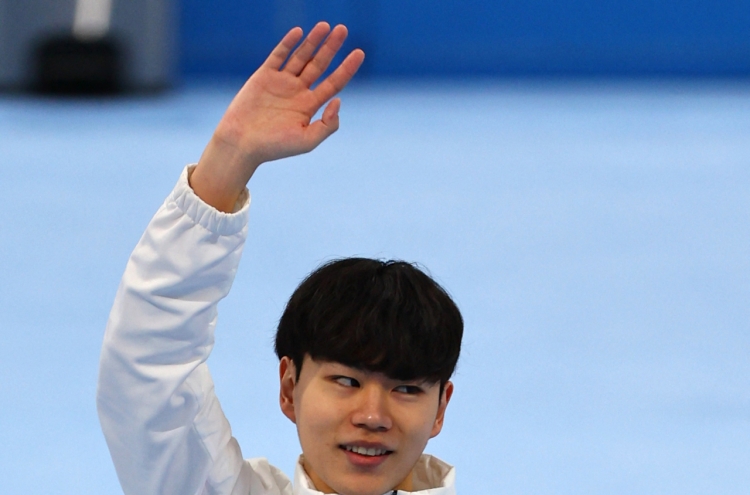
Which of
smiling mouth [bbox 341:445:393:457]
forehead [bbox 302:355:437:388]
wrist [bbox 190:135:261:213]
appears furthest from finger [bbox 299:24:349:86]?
smiling mouth [bbox 341:445:393:457]

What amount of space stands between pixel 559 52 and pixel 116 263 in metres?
5.07

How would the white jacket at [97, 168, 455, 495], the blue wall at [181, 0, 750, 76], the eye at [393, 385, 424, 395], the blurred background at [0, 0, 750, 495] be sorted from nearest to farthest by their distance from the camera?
the white jacket at [97, 168, 455, 495]
the eye at [393, 385, 424, 395]
the blurred background at [0, 0, 750, 495]
the blue wall at [181, 0, 750, 76]

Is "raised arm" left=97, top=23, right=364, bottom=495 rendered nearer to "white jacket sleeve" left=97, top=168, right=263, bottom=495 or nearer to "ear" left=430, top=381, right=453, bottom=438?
"white jacket sleeve" left=97, top=168, right=263, bottom=495

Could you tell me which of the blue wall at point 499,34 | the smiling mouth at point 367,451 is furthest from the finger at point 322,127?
the blue wall at point 499,34

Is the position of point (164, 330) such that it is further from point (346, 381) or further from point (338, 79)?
point (338, 79)

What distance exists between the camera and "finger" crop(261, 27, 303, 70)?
157 cm

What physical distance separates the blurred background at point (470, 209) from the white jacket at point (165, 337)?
119 cm

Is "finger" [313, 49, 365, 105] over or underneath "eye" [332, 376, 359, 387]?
over

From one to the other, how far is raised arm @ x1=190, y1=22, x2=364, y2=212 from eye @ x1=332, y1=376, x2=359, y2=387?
Answer: 253 millimetres

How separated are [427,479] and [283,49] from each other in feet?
1.99

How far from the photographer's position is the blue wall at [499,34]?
8422mm

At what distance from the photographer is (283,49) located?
159 centimetres

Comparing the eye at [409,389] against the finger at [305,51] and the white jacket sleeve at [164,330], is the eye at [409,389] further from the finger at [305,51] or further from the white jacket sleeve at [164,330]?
the finger at [305,51]

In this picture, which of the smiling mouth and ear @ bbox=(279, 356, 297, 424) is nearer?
the smiling mouth
